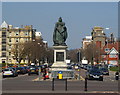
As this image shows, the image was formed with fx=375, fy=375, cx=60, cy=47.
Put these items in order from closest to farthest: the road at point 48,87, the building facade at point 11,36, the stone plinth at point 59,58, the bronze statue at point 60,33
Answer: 1. the road at point 48,87
2. the stone plinth at point 59,58
3. the bronze statue at point 60,33
4. the building facade at point 11,36

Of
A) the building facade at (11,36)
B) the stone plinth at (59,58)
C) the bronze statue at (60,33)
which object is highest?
the building facade at (11,36)

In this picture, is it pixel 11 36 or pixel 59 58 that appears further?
pixel 11 36

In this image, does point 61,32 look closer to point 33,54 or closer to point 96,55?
point 33,54

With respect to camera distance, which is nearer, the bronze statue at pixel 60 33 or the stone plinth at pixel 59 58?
→ the stone plinth at pixel 59 58

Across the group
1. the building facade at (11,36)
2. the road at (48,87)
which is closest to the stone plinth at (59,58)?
the road at (48,87)

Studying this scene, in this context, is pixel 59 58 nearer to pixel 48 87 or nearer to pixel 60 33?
pixel 60 33

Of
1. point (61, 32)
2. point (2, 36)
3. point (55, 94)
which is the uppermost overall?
point (2, 36)

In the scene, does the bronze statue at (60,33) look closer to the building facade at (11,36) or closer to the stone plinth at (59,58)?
the stone plinth at (59,58)

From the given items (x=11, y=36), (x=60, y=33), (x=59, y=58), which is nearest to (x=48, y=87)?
(x=59, y=58)

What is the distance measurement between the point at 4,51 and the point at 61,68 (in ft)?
352

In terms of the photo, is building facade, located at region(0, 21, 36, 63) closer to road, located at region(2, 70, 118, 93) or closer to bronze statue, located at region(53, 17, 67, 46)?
bronze statue, located at region(53, 17, 67, 46)

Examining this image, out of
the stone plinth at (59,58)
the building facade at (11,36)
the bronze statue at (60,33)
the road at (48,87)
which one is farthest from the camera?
the building facade at (11,36)

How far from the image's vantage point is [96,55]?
127250mm

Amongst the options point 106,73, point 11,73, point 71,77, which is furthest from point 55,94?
point 106,73
